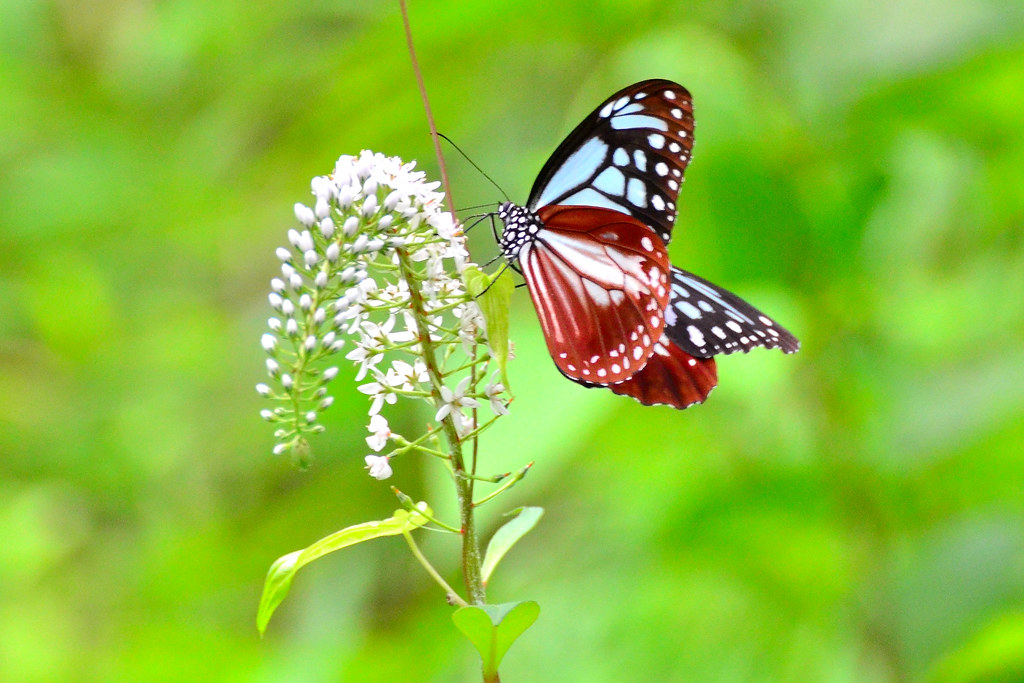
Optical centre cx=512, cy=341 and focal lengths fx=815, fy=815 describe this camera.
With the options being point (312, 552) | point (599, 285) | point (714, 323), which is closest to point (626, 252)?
point (599, 285)

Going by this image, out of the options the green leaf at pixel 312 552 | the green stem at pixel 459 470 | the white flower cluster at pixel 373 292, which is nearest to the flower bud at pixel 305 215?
the white flower cluster at pixel 373 292

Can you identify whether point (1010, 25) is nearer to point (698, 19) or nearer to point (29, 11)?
point (698, 19)

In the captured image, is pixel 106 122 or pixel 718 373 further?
pixel 106 122

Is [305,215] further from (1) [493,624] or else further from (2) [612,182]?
(2) [612,182]

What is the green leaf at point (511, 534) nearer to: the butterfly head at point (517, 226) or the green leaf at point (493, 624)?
the green leaf at point (493, 624)

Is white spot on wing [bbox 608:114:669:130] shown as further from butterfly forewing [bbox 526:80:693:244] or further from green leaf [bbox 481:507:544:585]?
green leaf [bbox 481:507:544:585]

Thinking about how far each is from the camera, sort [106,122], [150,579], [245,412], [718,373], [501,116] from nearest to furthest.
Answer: [718,373]
[150,579]
[501,116]
[245,412]
[106,122]

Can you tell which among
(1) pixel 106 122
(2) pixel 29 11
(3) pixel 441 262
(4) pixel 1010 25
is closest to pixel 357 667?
(3) pixel 441 262

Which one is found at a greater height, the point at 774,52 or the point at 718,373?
the point at 774,52
